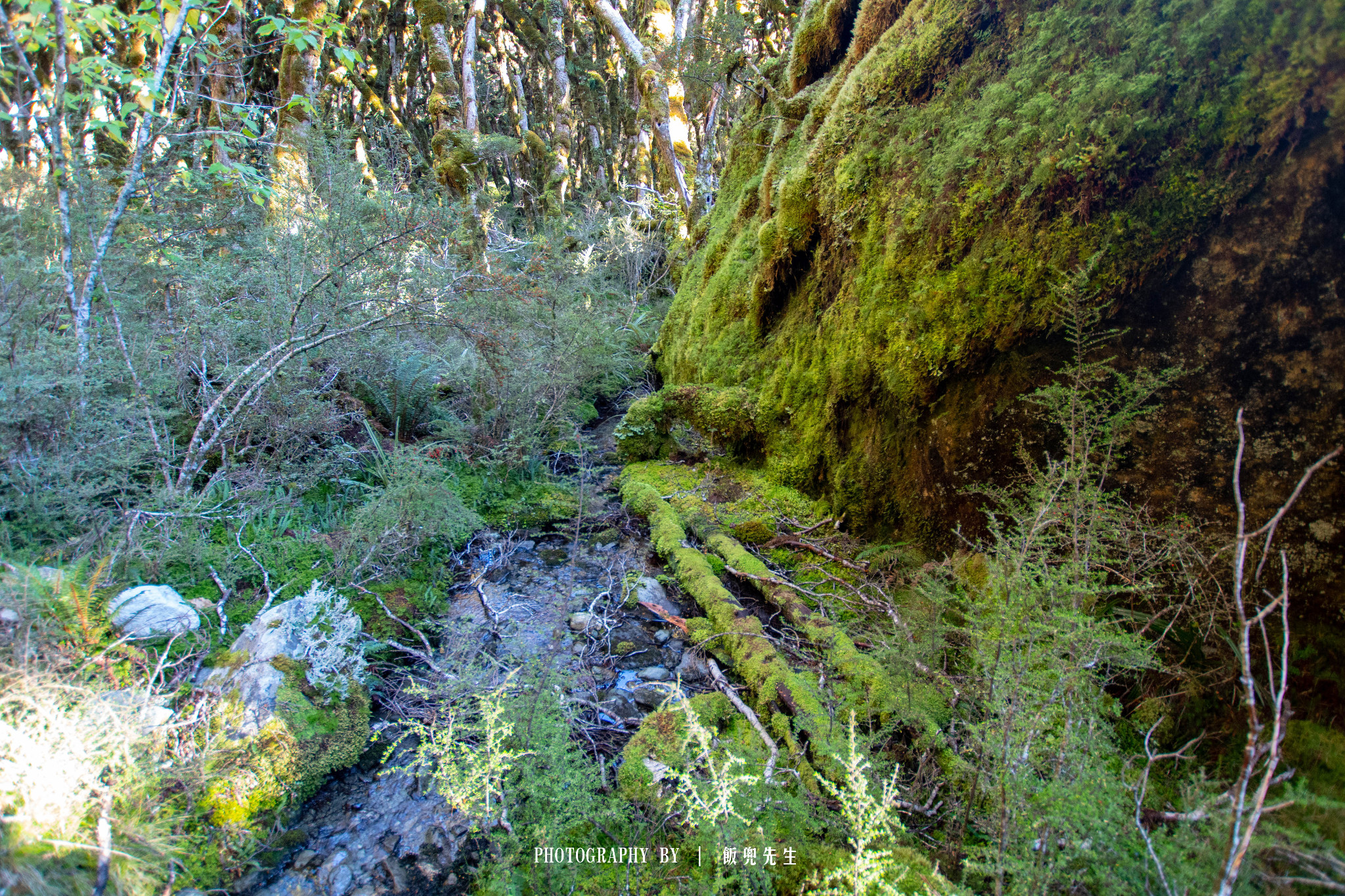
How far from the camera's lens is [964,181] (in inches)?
120

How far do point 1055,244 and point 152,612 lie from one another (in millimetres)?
4262

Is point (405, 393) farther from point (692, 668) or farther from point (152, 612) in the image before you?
point (692, 668)

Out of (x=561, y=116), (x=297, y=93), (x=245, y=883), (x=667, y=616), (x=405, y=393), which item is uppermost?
(x=561, y=116)

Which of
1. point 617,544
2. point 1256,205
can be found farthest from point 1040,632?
point 617,544

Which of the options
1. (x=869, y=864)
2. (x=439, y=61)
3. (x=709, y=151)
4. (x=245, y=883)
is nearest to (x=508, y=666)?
(x=245, y=883)

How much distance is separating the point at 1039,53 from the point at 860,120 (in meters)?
1.26

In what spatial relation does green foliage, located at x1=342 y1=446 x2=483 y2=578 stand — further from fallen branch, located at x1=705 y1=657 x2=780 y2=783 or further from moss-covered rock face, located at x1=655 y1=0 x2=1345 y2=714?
moss-covered rock face, located at x1=655 y1=0 x2=1345 y2=714

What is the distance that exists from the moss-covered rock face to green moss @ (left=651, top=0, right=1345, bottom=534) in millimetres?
11

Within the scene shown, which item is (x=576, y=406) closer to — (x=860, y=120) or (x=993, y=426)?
(x=860, y=120)

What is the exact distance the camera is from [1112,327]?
93.0 inches

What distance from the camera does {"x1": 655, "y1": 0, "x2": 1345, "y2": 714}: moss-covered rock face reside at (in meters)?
1.92

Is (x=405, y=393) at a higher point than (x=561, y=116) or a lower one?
lower

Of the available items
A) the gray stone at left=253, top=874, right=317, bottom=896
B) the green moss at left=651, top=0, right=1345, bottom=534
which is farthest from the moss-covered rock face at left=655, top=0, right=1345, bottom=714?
the gray stone at left=253, top=874, right=317, bottom=896

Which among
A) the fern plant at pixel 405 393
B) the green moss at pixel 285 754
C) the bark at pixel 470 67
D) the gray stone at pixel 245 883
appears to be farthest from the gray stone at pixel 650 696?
the bark at pixel 470 67
